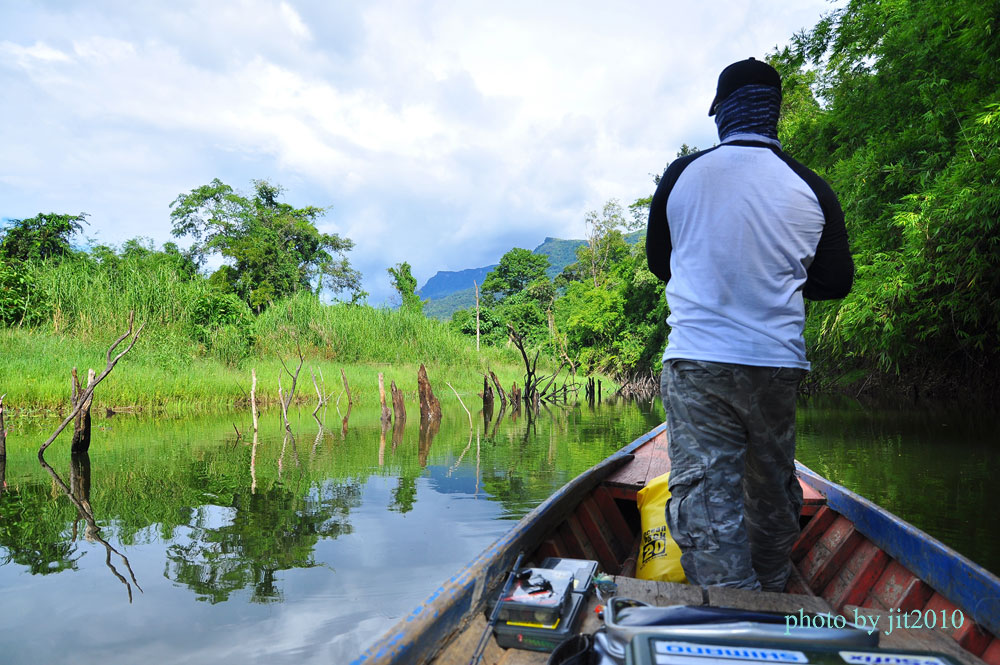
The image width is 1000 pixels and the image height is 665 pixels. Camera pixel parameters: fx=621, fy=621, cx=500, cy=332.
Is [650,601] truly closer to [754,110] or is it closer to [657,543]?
[657,543]

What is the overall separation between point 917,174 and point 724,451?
9397mm

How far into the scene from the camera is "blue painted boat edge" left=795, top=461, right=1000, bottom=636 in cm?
179

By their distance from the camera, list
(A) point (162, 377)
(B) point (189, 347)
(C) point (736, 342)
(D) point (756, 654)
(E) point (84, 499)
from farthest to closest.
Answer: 1. (B) point (189, 347)
2. (A) point (162, 377)
3. (E) point (84, 499)
4. (C) point (736, 342)
5. (D) point (756, 654)

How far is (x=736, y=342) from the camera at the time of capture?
192cm

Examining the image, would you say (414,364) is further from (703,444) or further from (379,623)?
(703,444)

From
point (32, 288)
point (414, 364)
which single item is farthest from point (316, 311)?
point (32, 288)

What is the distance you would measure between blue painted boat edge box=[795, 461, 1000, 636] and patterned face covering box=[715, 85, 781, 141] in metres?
1.51

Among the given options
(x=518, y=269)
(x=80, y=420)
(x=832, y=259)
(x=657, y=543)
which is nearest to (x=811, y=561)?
(x=657, y=543)

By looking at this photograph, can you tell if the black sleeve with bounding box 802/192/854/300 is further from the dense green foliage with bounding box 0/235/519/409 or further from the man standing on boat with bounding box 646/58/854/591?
the dense green foliage with bounding box 0/235/519/409

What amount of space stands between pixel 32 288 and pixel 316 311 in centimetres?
779

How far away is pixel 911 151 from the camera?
940 cm

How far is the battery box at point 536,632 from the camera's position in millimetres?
1620

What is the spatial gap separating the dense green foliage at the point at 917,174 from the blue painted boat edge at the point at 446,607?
23.0 ft

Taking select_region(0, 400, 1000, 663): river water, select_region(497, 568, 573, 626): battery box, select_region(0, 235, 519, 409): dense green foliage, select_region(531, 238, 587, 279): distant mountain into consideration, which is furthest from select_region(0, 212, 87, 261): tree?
select_region(531, 238, 587, 279): distant mountain
